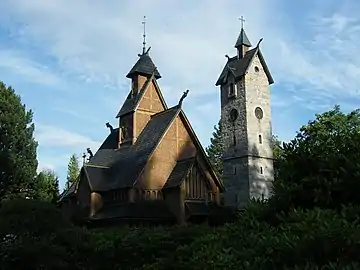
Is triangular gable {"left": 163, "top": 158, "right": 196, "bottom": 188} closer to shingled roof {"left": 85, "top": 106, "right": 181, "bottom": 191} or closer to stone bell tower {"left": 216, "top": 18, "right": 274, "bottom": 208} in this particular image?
shingled roof {"left": 85, "top": 106, "right": 181, "bottom": 191}

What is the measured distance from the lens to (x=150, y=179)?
99.6ft

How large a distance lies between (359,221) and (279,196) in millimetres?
1523

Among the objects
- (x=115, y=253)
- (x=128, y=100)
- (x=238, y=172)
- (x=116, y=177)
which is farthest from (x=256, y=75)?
(x=115, y=253)

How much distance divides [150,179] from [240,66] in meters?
23.5

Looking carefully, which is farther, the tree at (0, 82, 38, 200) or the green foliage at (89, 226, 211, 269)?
the tree at (0, 82, 38, 200)

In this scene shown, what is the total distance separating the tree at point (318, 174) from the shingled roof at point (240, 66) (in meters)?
42.2

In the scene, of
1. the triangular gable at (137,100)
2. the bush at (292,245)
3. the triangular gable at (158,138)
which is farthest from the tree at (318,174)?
the triangular gable at (137,100)

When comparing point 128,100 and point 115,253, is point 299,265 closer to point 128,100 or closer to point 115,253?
point 115,253

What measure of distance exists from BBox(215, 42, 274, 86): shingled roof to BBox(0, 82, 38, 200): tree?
22166 mm

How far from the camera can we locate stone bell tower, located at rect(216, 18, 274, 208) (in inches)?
1827

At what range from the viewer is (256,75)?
49.9 metres

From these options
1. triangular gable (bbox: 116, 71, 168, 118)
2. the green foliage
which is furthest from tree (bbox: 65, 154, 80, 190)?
the green foliage

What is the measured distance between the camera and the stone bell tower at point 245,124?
4641cm

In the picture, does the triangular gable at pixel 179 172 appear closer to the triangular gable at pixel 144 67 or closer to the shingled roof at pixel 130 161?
the shingled roof at pixel 130 161
